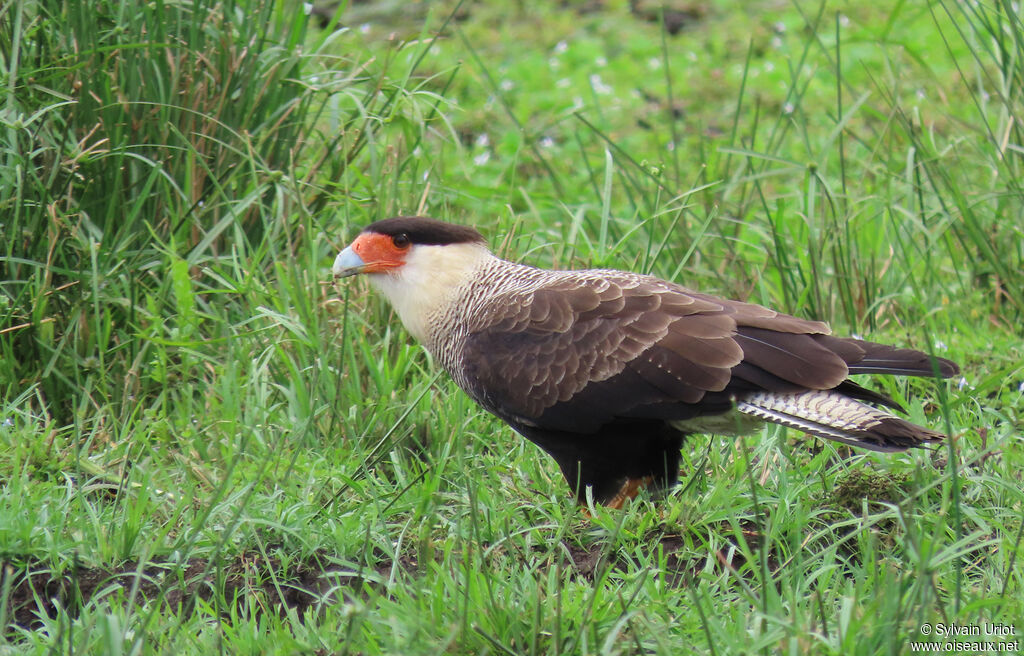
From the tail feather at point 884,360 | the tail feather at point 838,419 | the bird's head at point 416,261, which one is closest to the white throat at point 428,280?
the bird's head at point 416,261

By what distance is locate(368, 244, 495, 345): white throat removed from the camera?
3.95 meters

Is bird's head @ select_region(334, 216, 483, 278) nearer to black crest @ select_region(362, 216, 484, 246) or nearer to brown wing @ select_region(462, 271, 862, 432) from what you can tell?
black crest @ select_region(362, 216, 484, 246)

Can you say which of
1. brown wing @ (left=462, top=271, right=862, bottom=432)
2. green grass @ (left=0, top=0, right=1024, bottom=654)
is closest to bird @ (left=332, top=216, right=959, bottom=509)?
brown wing @ (left=462, top=271, right=862, bottom=432)

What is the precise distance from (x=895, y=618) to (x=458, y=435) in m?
1.75

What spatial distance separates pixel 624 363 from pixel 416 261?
0.92 meters

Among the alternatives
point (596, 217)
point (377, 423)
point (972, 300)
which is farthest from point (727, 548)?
point (596, 217)

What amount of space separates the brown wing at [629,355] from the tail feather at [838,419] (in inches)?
1.6

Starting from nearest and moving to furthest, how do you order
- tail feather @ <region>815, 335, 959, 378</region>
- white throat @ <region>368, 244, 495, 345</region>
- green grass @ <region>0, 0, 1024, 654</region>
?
green grass @ <region>0, 0, 1024, 654</region>, tail feather @ <region>815, 335, 959, 378</region>, white throat @ <region>368, 244, 495, 345</region>

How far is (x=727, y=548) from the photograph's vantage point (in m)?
3.29

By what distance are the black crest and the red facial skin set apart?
0.03m

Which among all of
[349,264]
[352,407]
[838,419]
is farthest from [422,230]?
[838,419]

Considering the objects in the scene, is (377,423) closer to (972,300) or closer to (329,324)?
(329,324)

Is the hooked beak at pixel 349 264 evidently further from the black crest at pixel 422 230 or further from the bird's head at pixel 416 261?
the black crest at pixel 422 230

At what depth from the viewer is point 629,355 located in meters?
3.48
